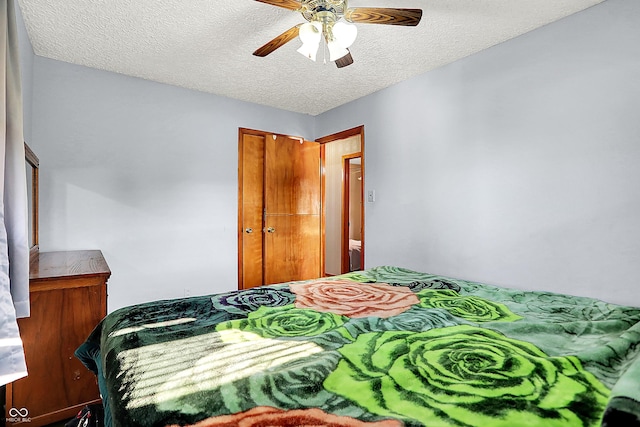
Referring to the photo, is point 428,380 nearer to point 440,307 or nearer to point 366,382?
point 366,382

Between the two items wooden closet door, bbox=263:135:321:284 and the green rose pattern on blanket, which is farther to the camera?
wooden closet door, bbox=263:135:321:284

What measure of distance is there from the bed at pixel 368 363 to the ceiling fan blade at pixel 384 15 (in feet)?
4.97

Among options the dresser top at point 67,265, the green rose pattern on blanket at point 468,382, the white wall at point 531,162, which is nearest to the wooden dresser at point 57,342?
the dresser top at point 67,265

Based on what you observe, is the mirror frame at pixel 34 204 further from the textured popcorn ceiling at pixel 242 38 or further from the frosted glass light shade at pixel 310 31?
the frosted glass light shade at pixel 310 31

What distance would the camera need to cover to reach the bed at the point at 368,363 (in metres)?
0.70

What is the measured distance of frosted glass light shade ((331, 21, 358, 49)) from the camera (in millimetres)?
1769

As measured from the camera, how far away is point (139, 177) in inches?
127

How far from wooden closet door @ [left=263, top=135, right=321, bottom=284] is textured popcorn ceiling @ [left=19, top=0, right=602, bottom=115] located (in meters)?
0.98

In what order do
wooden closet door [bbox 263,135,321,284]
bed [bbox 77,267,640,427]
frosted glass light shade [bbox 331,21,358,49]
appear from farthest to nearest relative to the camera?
wooden closet door [bbox 263,135,321,284], frosted glass light shade [bbox 331,21,358,49], bed [bbox 77,267,640,427]

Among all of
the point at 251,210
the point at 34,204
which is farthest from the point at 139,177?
the point at 251,210

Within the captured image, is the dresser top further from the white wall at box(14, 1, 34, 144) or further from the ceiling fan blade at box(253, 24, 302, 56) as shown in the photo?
the ceiling fan blade at box(253, 24, 302, 56)

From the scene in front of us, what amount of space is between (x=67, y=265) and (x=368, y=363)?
2204 millimetres

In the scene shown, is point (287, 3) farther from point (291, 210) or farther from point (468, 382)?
point (291, 210)

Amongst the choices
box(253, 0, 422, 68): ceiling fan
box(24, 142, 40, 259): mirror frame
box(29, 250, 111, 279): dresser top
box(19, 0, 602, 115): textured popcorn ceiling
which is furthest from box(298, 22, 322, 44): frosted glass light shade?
box(24, 142, 40, 259): mirror frame
